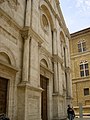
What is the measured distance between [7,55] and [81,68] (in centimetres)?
2284

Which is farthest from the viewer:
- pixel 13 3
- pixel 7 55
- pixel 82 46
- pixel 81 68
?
pixel 82 46

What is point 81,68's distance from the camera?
1200 inches

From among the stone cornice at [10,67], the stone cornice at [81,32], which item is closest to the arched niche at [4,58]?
the stone cornice at [10,67]

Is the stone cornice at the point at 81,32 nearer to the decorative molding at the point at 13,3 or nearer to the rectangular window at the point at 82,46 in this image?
the rectangular window at the point at 82,46

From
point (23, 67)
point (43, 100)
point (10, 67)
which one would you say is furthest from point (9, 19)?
point (43, 100)

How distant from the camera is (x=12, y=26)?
996cm

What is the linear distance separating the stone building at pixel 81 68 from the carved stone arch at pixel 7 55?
2098 centimetres

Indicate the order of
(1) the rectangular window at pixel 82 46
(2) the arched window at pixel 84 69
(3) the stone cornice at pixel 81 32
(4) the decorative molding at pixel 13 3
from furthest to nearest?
(1) the rectangular window at pixel 82 46 < (3) the stone cornice at pixel 81 32 < (2) the arched window at pixel 84 69 < (4) the decorative molding at pixel 13 3

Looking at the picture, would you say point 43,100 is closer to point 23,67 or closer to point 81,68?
point 23,67

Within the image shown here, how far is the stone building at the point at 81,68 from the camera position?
28.5 metres

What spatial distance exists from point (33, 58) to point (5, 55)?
91.4 inches

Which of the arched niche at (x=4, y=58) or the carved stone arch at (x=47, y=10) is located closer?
the arched niche at (x=4, y=58)

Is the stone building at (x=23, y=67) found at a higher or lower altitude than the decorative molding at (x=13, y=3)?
lower

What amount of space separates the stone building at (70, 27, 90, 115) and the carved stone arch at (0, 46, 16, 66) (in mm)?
20978
